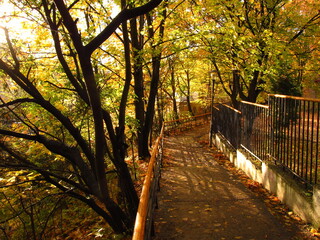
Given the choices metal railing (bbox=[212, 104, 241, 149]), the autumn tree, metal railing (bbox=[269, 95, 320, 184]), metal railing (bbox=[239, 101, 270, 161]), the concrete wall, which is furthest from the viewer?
metal railing (bbox=[212, 104, 241, 149])

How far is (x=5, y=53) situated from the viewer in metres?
5.52

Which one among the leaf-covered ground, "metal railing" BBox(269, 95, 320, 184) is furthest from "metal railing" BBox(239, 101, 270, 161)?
the leaf-covered ground

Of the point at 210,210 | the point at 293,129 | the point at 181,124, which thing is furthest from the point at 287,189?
the point at 181,124

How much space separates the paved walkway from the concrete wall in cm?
47

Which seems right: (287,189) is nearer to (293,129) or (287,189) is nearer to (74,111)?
(293,129)

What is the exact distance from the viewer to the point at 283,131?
5512 mm

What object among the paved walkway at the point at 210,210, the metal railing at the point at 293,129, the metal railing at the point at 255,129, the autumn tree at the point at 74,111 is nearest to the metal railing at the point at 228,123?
the metal railing at the point at 255,129

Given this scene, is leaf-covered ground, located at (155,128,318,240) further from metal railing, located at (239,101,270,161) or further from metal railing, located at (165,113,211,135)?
metal railing, located at (165,113,211,135)

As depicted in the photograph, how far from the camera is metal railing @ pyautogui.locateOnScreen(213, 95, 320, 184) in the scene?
444cm

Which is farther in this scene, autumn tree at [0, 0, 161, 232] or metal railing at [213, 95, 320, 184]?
metal railing at [213, 95, 320, 184]

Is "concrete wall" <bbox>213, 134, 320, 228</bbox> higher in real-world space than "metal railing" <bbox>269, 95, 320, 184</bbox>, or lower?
lower

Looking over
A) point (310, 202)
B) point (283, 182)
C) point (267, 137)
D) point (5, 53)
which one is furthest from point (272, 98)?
point (5, 53)

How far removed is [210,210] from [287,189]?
174 cm

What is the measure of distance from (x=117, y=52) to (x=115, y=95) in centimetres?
252
